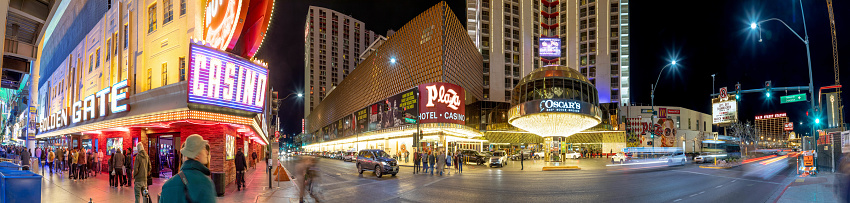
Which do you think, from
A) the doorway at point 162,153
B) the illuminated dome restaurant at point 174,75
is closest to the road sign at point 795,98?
the illuminated dome restaurant at point 174,75

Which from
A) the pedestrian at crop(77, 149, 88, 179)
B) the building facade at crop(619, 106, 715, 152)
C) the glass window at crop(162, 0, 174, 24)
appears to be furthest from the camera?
the building facade at crop(619, 106, 715, 152)

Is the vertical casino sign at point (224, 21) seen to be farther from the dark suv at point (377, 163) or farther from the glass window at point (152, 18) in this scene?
the dark suv at point (377, 163)

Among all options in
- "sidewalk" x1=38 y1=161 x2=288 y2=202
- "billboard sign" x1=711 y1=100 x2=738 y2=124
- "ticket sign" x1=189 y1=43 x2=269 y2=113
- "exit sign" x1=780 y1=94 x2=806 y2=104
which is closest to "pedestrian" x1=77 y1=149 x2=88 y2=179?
"sidewalk" x1=38 y1=161 x2=288 y2=202

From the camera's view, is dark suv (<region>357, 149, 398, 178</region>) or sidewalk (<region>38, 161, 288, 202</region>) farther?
dark suv (<region>357, 149, 398, 178</region>)

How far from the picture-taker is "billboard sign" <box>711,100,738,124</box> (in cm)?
4747

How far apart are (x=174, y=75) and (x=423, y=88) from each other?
28085 mm

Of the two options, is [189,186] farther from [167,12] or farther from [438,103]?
[438,103]

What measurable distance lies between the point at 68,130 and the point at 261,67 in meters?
16.3

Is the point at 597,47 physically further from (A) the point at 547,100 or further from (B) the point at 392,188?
(B) the point at 392,188

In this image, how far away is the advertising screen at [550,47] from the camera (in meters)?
52.6

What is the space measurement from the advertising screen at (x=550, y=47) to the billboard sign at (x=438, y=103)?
1641 centimetres

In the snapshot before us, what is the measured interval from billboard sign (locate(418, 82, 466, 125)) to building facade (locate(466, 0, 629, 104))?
117 feet

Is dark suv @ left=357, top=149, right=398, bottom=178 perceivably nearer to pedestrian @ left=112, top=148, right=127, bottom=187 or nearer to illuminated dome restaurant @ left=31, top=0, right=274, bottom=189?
illuminated dome restaurant @ left=31, top=0, right=274, bottom=189

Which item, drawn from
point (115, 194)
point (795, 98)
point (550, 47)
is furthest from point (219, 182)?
point (550, 47)
